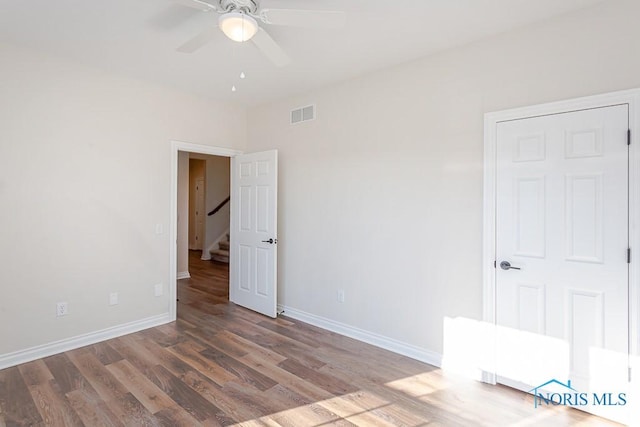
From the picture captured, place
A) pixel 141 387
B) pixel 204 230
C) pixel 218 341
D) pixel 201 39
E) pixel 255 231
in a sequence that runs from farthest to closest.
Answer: pixel 204 230
pixel 255 231
pixel 218 341
pixel 141 387
pixel 201 39

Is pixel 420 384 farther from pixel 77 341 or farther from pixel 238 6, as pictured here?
pixel 77 341

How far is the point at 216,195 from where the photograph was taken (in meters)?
8.18

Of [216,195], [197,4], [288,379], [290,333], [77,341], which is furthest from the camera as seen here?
[216,195]

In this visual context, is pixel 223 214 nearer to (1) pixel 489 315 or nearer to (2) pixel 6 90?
(2) pixel 6 90

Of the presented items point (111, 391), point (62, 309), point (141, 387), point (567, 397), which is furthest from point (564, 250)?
point (62, 309)

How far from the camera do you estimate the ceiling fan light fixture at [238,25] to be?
1.89 meters

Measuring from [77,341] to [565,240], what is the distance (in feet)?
14.2

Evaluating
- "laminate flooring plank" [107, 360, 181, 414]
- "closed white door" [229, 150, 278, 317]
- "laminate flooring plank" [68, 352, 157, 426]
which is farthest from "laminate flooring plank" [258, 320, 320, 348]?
"laminate flooring plank" [68, 352, 157, 426]

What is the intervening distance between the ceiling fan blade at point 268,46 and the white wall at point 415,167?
1.28m

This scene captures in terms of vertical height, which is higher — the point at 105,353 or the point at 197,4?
the point at 197,4

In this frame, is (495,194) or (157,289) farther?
(157,289)

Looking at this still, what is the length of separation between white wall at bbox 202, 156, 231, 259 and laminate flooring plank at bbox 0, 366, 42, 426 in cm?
526

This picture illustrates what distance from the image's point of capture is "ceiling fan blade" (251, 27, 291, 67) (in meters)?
2.06

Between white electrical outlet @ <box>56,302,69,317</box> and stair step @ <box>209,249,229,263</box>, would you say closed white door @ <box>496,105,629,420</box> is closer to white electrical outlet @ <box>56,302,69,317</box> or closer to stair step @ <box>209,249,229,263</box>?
white electrical outlet @ <box>56,302,69,317</box>
